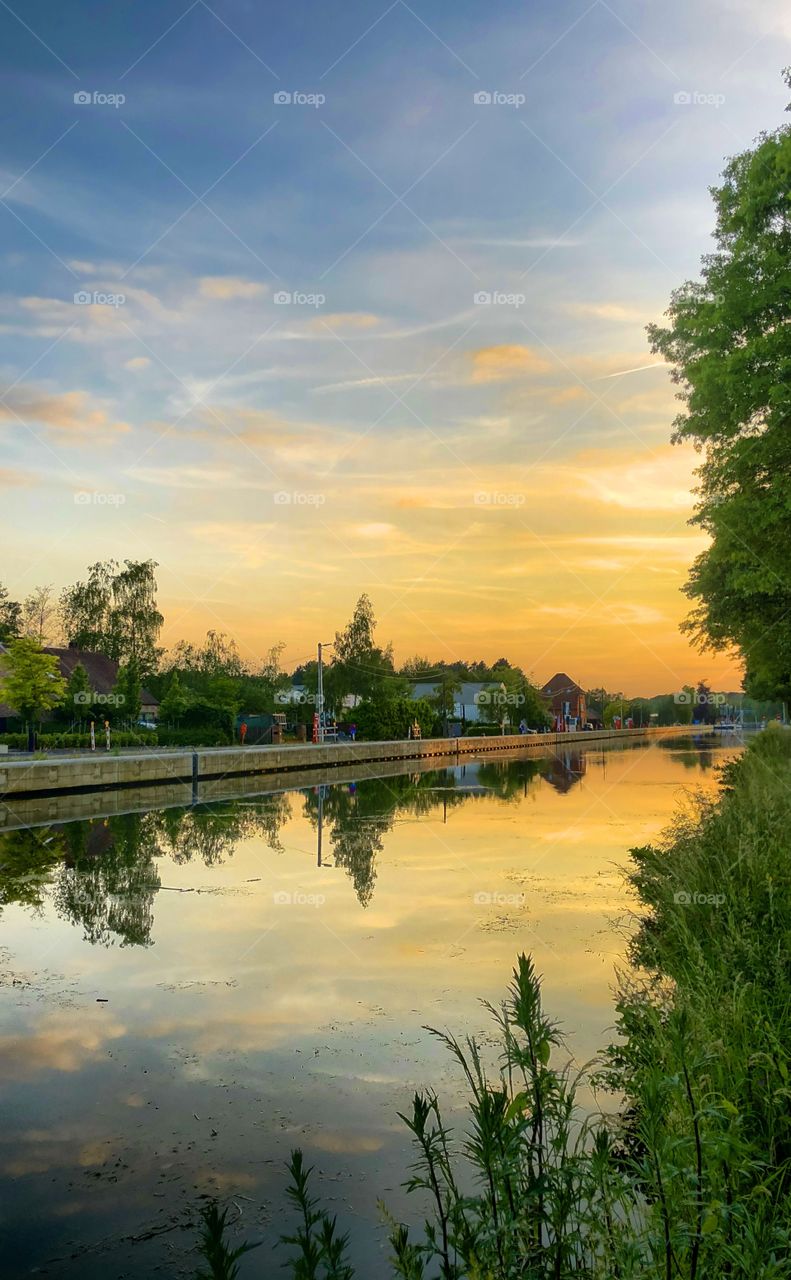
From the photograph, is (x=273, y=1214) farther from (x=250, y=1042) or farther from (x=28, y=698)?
(x=28, y=698)

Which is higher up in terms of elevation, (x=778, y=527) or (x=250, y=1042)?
(x=778, y=527)

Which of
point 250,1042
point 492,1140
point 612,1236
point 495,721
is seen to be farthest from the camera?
point 495,721

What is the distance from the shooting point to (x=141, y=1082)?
278 inches

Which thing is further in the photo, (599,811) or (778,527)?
(599,811)

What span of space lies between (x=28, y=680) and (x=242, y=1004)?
36.4 m

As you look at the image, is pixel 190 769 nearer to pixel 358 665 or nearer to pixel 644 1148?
pixel 644 1148

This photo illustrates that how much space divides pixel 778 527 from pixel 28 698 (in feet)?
106

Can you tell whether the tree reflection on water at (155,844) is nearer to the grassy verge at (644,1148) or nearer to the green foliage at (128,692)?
the grassy verge at (644,1148)

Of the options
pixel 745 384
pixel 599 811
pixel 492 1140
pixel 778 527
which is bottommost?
pixel 599 811

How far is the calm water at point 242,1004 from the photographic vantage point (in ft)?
17.8

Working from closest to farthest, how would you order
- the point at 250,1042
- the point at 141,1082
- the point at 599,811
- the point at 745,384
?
the point at 141,1082 → the point at 250,1042 → the point at 745,384 → the point at 599,811

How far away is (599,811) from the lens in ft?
88.4

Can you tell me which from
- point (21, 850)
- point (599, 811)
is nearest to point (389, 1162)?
point (21, 850)

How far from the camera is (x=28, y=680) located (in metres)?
42.2
